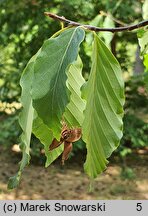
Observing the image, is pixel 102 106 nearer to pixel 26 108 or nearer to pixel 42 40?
pixel 26 108

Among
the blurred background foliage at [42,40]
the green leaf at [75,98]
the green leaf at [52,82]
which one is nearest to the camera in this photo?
the green leaf at [52,82]

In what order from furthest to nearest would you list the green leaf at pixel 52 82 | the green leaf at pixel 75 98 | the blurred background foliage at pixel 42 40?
the blurred background foliage at pixel 42 40, the green leaf at pixel 75 98, the green leaf at pixel 52 82

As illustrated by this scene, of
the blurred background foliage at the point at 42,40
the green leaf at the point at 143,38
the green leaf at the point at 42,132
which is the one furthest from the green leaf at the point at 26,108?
the blurred background foliage at the point at 42,40

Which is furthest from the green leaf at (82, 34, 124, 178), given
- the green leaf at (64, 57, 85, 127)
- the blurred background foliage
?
the blurred background foliage

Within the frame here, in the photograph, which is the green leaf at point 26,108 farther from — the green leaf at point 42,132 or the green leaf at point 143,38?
the green leaf at point 143,38

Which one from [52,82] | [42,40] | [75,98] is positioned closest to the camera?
[52,82]

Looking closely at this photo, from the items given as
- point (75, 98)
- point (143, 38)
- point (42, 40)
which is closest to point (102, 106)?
point (75, 98)

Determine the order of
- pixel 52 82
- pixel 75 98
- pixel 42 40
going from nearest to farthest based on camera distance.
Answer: pixel 52 82 < pixel 75 98 < pixel 42 40
